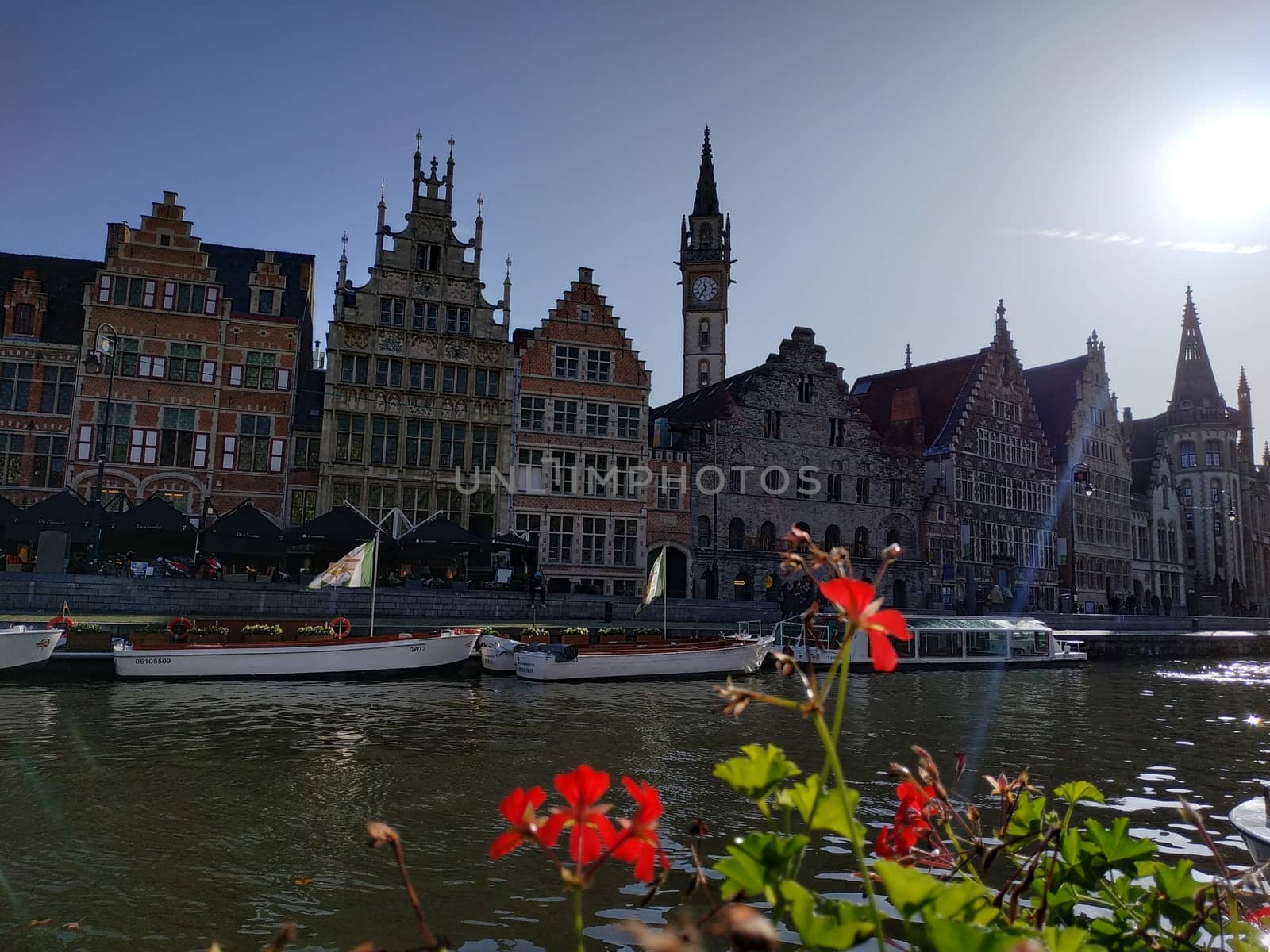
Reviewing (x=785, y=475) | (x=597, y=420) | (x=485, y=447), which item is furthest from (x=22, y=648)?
(x=785, y=475)

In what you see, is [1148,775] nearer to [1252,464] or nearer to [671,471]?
[671,471]

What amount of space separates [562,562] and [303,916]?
103 feet

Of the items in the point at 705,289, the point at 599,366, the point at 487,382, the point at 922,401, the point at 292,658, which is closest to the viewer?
the point at 292,658

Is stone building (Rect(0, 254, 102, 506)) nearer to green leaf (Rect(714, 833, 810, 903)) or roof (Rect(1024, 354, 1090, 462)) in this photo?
green leaf (Rect(714, 833, 810, 903))

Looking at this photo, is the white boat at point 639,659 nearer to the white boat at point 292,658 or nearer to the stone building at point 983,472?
the white boat at point 292,658

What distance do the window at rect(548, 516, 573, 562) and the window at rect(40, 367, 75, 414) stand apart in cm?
1912

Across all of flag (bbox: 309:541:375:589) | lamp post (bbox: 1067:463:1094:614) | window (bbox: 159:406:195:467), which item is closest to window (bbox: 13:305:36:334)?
window (bbox: 159:406:195:467)

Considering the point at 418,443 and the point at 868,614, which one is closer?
the point at 868,614

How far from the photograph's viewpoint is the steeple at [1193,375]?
86000mm

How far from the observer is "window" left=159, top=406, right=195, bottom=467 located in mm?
34750

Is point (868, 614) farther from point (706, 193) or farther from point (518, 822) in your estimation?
point (706, 193)

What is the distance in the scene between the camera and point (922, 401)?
55.6 meters

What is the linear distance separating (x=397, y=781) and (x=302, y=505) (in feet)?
90.9

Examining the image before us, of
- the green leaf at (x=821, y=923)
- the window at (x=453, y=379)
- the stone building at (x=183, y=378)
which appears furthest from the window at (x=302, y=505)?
the green leaf at (x=821, y=923)
